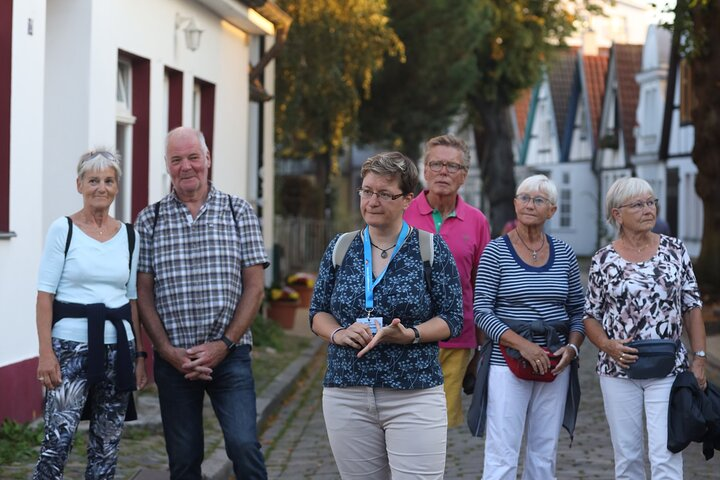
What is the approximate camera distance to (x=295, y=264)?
2969 centimetres

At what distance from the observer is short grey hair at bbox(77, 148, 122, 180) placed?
5.89 meters

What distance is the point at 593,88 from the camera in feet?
168

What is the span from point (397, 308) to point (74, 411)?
66.0 inches

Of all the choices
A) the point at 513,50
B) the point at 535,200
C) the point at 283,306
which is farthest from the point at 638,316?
the point at 513,50

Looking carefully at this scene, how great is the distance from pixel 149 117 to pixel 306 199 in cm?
1990

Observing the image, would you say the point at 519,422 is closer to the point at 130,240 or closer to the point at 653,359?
the point at 653,359

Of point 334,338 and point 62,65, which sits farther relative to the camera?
point 62,65

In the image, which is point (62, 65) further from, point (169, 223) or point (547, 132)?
point (547, 132)

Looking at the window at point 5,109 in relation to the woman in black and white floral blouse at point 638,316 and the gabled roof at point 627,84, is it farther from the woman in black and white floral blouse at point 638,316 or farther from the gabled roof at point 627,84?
the gabled roof at point 627,84

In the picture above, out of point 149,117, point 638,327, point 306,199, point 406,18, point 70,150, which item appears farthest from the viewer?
point 306,199

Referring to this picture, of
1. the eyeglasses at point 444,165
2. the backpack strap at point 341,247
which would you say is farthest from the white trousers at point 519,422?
the backpack strap at point 341,247

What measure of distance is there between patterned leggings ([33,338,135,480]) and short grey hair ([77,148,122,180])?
764 millimetres

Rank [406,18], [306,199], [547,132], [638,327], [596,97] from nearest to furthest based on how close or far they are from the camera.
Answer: [638,327] < [406,18] < [306,199] < [596,97] < [547,132]

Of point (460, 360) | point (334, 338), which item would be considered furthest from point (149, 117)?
point (334, 338)
